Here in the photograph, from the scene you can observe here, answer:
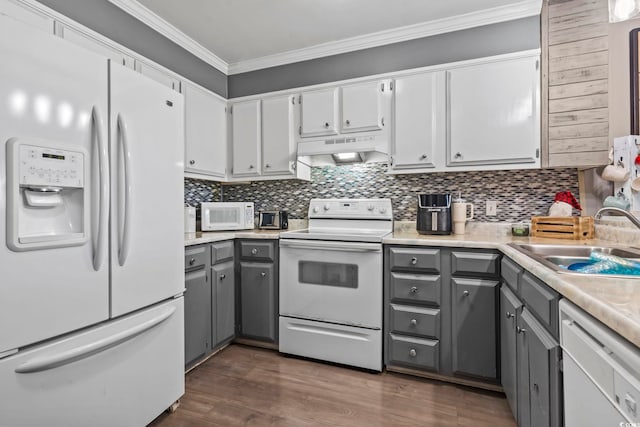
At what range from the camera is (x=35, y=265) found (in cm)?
113

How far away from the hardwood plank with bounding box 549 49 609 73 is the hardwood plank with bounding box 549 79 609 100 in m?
0.11

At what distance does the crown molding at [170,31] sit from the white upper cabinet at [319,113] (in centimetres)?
93

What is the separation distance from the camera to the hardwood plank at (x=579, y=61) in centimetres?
208

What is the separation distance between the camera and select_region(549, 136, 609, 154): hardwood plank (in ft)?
6.81

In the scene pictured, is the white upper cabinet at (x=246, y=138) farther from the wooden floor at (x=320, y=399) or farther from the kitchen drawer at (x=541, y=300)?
the kitchen drawer at (x=541, y=300)

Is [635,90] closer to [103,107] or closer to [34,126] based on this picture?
[103,107]

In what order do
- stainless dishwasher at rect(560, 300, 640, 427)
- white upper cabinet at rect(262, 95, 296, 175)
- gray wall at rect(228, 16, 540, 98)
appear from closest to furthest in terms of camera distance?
1. stainless dishwasher at rect(560, 300, 640, 427)
2. gray wall at rect(228, 16, 540, 98)
3. white upper cabinet at rect(262, 95, 296, 175)

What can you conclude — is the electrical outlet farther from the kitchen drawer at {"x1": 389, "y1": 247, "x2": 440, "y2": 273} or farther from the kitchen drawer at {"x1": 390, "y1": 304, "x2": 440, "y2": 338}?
the kitchen drawer at {"x1": 390, "y1": 304, "x2": 440, "y2": 338}

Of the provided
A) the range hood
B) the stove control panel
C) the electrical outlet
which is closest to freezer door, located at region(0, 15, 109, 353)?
the range hood

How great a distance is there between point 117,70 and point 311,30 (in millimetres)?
1662

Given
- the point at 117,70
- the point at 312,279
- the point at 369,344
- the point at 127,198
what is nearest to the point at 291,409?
the point at 369,344

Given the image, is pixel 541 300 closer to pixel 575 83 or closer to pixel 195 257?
pixel 575 83

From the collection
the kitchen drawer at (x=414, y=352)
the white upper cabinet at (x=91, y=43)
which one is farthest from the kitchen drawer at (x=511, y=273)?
the white upper cabinet at (x=91, y=43)

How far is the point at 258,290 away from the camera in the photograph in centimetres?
255
